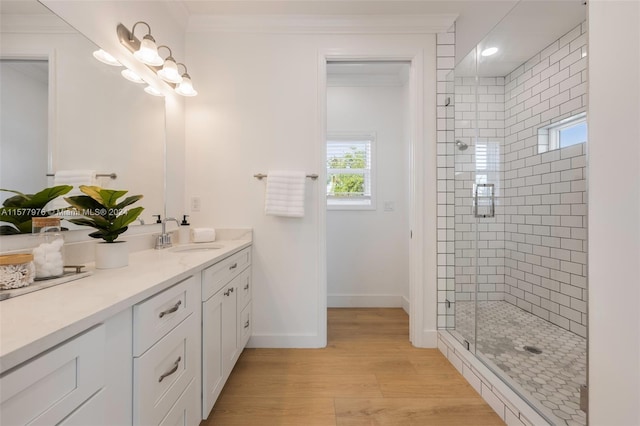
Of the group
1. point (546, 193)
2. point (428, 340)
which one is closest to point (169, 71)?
point (428, 340)

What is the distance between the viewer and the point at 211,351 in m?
1.22

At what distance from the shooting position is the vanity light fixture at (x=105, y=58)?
125 centimetres

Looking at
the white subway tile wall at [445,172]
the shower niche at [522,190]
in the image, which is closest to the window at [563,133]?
the shower niche at [522,190]

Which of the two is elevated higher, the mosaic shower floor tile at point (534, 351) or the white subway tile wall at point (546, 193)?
the white subway tile wall at point (546, 193)

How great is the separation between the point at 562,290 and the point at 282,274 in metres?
2.16

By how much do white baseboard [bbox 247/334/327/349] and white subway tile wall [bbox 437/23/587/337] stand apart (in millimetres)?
982

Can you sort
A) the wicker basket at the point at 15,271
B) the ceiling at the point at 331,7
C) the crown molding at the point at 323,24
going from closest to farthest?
the wicker basket at the point at 15,271 → the ceiling at the point at 331,7 → the crown molding at the point at 323,24

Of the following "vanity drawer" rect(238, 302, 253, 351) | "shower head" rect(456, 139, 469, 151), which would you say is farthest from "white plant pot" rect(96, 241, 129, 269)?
"shower head" rect(456, 139, 469, 151)

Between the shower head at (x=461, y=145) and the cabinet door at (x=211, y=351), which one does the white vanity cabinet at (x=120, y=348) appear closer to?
the cabinet door at (x=211, y=351)

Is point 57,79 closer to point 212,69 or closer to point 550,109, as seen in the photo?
point 212,69

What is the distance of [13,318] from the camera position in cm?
55

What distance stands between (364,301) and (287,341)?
44.2 inches

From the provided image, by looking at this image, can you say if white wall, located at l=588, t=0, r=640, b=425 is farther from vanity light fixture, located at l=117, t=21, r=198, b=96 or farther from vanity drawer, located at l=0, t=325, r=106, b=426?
vanity light fixture, located at l=117, t=21, r=198, b=96

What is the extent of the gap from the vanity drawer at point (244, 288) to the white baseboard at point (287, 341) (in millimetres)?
366
